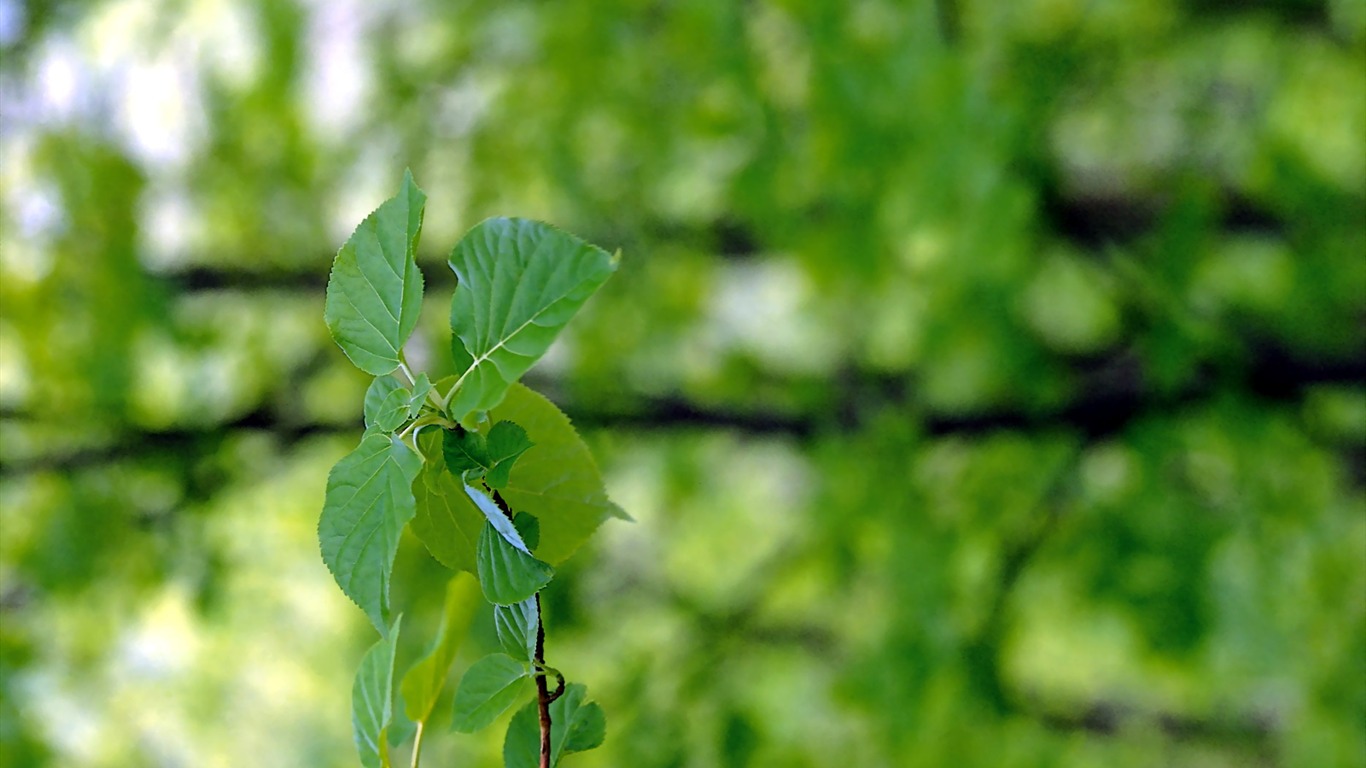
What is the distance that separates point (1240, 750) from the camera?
1781 millimetres

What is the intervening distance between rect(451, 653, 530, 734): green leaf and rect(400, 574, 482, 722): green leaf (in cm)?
2

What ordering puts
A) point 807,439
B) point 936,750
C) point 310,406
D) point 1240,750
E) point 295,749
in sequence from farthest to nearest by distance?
1. point 295,749
2. point 1240,750
3. point 310,406
4. point 807,439
5. point 936,750

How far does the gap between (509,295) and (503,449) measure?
0.08 feet

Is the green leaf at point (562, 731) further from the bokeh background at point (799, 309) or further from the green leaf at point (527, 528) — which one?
the bokeh background at point (799, 309)

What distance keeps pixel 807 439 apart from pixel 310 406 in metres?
0.58

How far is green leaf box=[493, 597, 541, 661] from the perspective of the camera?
19 cm

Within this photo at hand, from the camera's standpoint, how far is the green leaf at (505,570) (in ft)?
0.58

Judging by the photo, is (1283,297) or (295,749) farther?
(295,749)

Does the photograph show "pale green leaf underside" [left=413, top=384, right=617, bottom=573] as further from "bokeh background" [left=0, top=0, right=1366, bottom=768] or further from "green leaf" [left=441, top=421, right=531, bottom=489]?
"bokeh background" [left=0, top=0, right=1366, bottom=768]

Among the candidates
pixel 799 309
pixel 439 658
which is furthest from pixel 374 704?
pixel 799 309

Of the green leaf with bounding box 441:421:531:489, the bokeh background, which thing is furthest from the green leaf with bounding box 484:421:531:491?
the bokeh background

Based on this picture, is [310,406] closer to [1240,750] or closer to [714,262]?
[714,262]

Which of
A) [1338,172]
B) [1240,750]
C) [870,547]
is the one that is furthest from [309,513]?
[1240,750]

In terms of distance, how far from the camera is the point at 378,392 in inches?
7.5
